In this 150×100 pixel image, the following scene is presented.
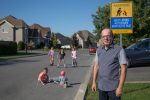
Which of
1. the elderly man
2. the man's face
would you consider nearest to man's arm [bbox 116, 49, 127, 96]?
the elderly man

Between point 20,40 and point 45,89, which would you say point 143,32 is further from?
point 20,40

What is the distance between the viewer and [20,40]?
92.9 m

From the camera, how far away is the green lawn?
33.9 feet

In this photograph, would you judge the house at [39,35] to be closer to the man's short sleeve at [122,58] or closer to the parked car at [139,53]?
the parked car at [139,53]

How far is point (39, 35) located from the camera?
11006cm

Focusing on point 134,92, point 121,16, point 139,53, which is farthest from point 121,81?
point 139,53

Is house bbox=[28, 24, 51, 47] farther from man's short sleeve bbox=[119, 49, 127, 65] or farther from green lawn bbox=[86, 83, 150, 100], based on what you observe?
man's short sleeve bbox=[119, 49, 127, 65]

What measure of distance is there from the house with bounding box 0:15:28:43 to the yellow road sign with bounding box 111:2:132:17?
256 ft

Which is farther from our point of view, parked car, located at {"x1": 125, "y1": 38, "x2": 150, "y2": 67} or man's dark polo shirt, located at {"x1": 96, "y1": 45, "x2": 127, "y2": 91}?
parked car, located at {"x1": 125, "y1": 38, "x2": 150, "y2": 67}

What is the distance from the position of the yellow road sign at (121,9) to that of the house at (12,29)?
78.0 meters

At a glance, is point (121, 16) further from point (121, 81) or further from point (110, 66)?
point (121, 81)

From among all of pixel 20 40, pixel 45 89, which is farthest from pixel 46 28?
pixel 45 89

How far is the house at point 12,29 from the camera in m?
90.2

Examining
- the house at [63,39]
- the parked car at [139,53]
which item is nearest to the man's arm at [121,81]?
the parked car at [139,53]
